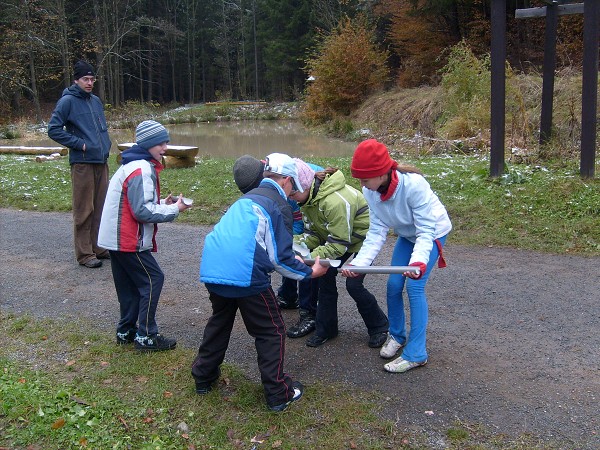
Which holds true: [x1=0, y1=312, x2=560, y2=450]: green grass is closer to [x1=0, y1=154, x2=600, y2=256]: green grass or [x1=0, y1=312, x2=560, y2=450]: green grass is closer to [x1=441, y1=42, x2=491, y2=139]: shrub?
[x1=0, y1=154, x2=600, y2=256]: green grass

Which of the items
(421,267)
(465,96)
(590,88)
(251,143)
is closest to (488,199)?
(590,88)

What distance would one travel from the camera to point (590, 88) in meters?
8.71

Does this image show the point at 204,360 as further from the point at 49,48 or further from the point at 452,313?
the point at 49,48

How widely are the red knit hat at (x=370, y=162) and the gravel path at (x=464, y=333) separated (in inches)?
53.6

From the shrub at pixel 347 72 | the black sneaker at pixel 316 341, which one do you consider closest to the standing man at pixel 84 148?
the black sneaker at pixel 316 341

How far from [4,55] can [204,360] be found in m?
40.9

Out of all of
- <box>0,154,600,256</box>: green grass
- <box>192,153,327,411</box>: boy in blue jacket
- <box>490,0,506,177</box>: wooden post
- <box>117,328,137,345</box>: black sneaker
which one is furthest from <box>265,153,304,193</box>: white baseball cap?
<box>490,0,506,177</box>: wooden post

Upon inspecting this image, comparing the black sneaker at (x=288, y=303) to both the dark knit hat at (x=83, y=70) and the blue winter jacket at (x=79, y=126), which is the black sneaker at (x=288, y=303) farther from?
the dark knit hat at (x=83, y=70)

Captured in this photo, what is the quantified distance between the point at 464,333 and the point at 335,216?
1.43m

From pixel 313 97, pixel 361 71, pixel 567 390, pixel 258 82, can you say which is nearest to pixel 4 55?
pixel 313 97

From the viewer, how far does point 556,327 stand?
457cm

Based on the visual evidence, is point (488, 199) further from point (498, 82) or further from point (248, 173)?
point (248, 173)

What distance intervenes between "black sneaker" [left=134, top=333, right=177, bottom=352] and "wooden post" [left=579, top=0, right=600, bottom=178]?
6.86m

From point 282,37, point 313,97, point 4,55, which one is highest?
→ point 282,37
